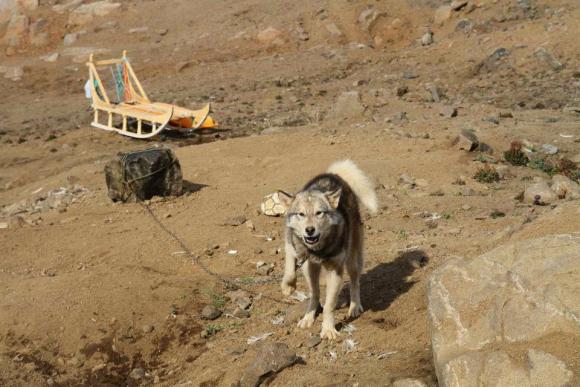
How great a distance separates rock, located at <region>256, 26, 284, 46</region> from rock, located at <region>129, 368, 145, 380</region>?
22790 mm

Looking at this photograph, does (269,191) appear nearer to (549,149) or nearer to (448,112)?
(549,149)

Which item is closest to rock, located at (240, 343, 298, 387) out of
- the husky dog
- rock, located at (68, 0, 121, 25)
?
the husky dog

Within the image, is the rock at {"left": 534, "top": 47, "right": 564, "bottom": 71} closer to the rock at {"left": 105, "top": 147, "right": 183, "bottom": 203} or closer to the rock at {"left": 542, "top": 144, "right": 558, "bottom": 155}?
the rock at {"left": 542, "top": 144, "right": 558, "bottom": 155}

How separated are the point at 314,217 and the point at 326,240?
1.07 feet

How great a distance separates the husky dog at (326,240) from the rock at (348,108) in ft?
34.7

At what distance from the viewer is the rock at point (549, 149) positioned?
43.8ft

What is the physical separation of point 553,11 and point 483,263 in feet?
72.5

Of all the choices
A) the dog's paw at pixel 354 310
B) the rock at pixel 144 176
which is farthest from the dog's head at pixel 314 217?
the rock at pixel 144 176

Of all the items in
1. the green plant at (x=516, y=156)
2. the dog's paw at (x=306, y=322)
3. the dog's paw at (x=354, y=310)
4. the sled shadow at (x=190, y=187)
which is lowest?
the green plant at (x=516, y=156)

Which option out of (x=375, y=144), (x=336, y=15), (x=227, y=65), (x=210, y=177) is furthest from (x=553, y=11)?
(x=210, y=177)

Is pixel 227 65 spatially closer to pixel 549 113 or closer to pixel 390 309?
pixel 549 113

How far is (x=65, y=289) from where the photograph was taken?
26.8 feet

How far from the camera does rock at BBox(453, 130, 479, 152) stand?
13.0m

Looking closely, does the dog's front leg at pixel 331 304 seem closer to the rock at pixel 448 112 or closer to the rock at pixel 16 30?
the rock at pixel 448 112
